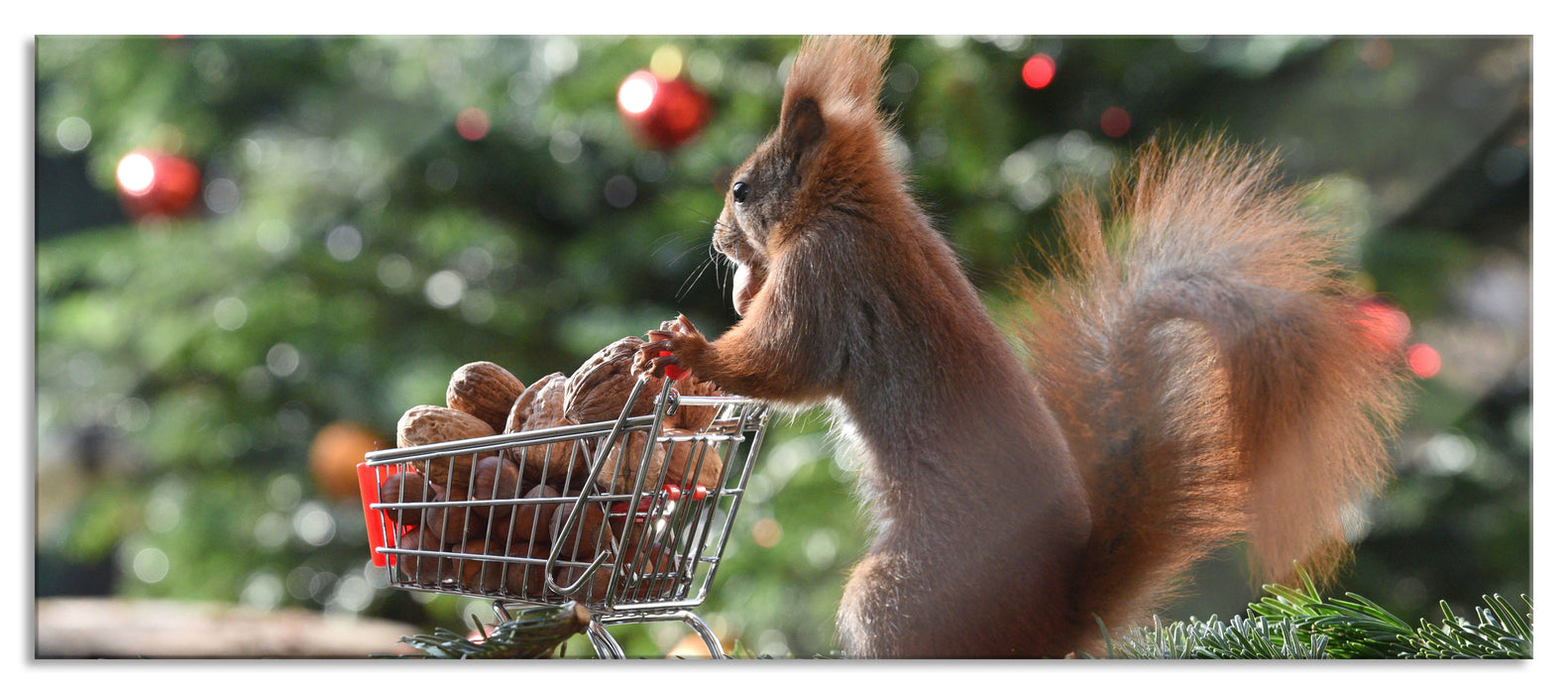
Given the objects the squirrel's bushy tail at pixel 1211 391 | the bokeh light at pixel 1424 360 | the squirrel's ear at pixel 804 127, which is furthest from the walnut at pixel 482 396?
→ the bokeh light at pixel 1424 360

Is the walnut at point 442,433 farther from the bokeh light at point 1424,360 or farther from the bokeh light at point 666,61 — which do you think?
the bokeh light at point 1424,360

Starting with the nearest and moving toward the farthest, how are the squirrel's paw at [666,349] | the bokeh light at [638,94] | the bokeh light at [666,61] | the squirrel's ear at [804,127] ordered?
the squirrel's paw at [666,349] → the squirrel's ear at [804,127] → the bokeh light at [638,94] → the bokeh light at [666,61]

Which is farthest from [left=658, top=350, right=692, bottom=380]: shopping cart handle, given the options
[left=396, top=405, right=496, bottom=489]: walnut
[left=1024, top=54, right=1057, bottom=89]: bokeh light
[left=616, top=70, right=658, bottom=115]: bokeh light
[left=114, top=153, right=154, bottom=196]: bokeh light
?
[left=114, top=153, right=154, bottom=196]: bokeh light

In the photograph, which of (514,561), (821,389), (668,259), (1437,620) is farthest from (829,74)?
(1437,620)

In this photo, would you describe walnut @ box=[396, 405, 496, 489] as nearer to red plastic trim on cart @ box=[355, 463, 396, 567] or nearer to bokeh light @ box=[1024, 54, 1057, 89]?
red plastic trim on cart @ box=[355, 463, 396, 567]

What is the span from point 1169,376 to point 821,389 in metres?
0.25

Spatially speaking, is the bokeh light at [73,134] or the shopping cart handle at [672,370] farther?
the bokeh light at [73,134]

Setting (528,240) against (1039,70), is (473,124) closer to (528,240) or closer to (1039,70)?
(528,240)

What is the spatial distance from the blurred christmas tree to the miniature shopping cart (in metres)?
0.61

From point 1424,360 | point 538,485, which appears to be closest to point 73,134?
point 538,485

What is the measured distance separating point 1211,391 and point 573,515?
0.45 m

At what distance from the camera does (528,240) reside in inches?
64.4

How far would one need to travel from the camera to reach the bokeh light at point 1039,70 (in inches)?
57.2

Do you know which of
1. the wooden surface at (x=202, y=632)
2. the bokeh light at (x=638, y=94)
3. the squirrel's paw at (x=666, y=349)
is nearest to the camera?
the squirrel's paw at (x=666, y=349)
